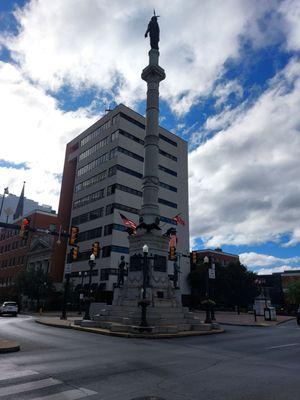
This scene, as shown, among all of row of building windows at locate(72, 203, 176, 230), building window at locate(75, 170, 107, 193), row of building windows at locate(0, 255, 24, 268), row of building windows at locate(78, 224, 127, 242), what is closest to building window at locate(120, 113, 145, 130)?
building window at locate(75, 170, 107, 193)

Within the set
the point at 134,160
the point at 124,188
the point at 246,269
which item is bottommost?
the point at 246,269

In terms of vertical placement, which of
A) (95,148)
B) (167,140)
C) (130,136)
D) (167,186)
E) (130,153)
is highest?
(167,140)

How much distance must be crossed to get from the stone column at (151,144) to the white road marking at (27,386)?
19744 mm

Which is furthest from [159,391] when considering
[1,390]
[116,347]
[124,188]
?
[124,188]

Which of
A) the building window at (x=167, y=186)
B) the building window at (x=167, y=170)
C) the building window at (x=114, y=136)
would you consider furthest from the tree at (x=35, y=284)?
the building window at (x=167, y=170)

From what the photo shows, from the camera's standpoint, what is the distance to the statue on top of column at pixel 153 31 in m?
35.2

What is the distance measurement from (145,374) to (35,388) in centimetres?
277

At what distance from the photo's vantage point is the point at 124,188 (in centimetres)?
6856

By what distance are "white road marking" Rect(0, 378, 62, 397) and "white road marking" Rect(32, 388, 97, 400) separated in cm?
65

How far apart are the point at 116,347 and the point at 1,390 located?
24.0ft

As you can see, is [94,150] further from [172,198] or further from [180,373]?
[180,373]

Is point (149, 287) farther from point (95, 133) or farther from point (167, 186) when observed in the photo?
point (95, 133)

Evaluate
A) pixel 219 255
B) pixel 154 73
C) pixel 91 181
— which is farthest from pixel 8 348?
pixel 219 255

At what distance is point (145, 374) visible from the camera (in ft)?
27.8
